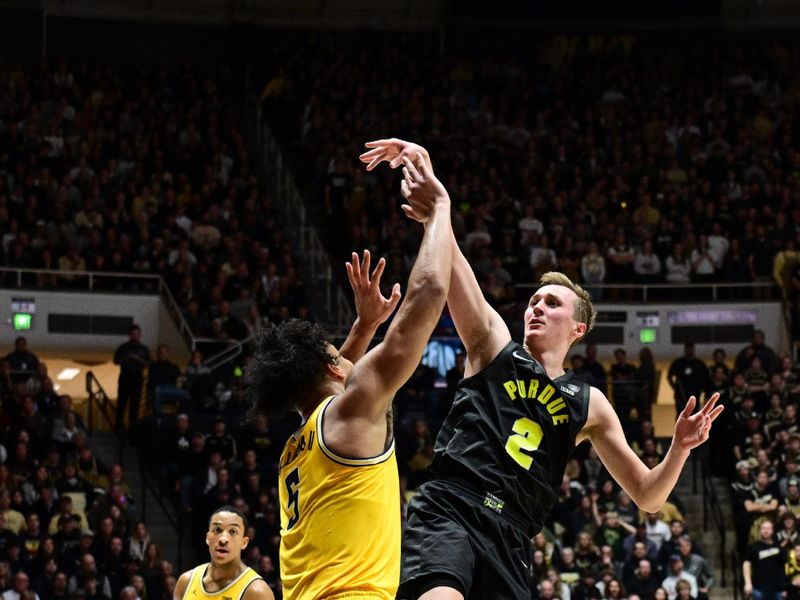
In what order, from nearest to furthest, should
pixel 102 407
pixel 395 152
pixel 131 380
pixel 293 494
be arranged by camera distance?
pixel 293 494
pixel 395 152
pixel 131 380
pixel 102 407

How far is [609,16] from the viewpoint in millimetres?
33000

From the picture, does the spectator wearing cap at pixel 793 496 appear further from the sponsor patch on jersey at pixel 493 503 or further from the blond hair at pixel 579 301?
the sponsor patch on jersey at pixel 493 503

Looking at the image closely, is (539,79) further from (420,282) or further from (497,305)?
(420,282)

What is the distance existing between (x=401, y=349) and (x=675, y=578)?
1293 centimetres

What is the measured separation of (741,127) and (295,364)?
24077 mm

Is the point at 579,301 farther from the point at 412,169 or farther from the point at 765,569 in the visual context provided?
the point at 765,569

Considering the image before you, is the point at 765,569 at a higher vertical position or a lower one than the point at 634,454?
lower

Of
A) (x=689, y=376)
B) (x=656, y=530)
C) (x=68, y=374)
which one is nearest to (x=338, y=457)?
(x=656, y=530)

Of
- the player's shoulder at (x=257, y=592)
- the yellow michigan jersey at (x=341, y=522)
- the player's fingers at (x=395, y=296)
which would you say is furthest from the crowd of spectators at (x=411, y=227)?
the yellow michigan jersey at (x=341, y=522)

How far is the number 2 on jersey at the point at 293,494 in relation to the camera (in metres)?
5.37

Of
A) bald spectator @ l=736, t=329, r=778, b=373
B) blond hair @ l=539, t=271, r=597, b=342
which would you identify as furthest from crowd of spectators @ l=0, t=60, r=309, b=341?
blond hair @ l=539, t=271, r=597, b=342

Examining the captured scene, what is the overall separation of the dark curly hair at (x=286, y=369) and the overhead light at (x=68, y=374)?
1802 centimetres

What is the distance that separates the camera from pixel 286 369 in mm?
5402

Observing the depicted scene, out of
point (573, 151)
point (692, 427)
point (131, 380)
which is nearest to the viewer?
point (692, 427)
